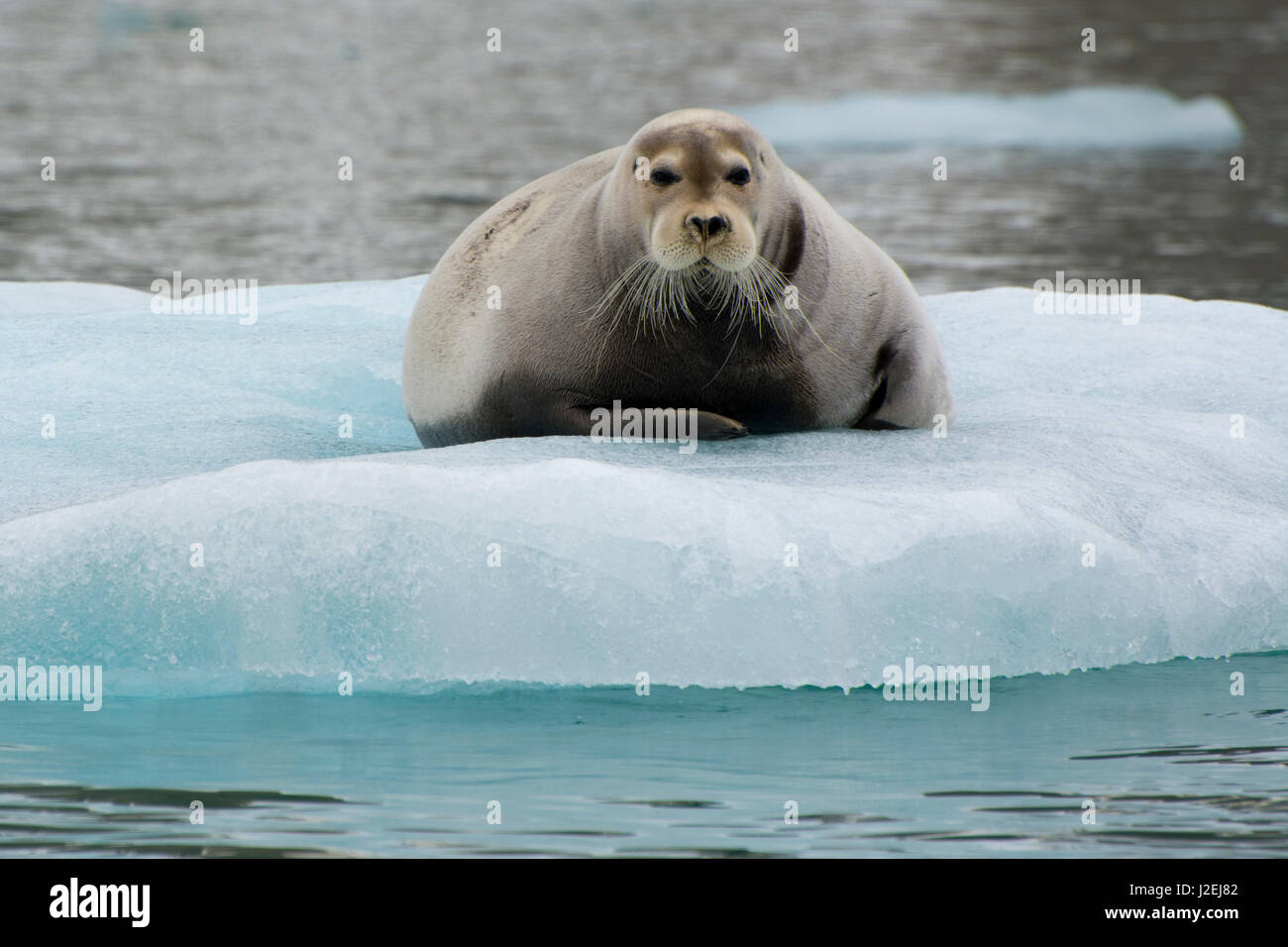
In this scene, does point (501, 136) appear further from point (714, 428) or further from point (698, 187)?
point (698, 187)

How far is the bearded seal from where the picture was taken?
4391mm

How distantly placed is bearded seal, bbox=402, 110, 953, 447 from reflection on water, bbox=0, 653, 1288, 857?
44.7 inches

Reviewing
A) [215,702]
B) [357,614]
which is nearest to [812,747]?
[357,614]

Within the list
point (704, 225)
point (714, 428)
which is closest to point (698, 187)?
point (704, 225)

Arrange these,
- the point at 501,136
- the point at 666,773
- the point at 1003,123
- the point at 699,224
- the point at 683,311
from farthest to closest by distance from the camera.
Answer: the point at 501,136, the point at 1003,123, the point at 683,311, the point at 699,224, the point at 666,773

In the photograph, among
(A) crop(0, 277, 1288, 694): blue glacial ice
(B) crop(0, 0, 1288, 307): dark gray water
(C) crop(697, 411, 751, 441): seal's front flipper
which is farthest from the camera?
(B) crop(0, 0, 1288, 307): dark gray water

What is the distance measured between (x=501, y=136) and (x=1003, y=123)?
5.08 m

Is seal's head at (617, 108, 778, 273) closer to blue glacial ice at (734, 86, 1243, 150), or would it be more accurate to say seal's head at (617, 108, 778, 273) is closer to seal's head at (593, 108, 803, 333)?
seal's head at (593, 108, 803, 333)

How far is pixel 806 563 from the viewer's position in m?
3.78

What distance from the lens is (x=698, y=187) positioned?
4.34 meters

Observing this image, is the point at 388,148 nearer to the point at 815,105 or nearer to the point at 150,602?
the point at 815,105

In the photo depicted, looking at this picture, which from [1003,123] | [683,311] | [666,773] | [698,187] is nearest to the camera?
[666,773]

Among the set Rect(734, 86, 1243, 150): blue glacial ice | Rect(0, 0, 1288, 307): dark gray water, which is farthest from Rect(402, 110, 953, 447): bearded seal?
Rect(734, 86, 1243, 150): blue glacial ice

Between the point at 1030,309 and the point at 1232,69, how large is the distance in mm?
19853
